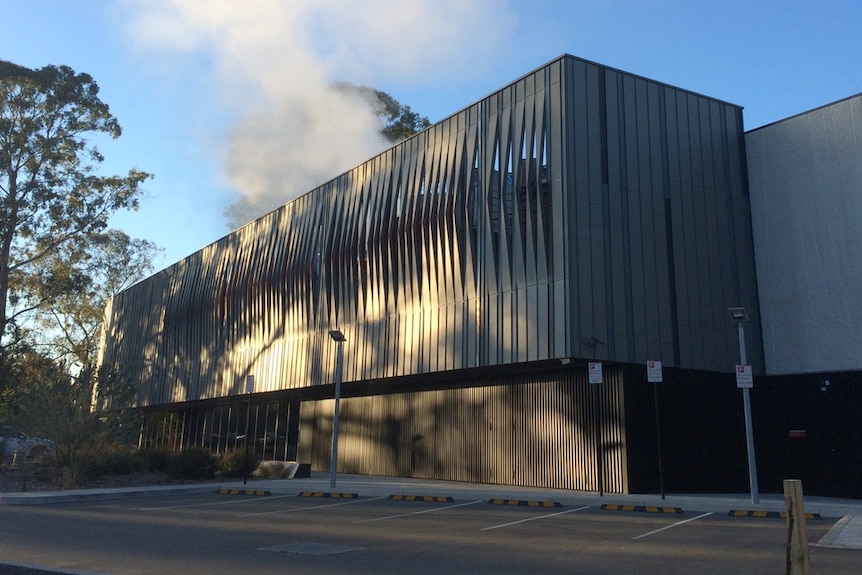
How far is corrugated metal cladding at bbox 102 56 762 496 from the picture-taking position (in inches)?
800

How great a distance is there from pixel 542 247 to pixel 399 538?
1046 centimetres

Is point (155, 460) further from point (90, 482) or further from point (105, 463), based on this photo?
point (90, 482)

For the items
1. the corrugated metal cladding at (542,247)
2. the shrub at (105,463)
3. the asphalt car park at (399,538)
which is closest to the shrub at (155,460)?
the shrub at (105,463)

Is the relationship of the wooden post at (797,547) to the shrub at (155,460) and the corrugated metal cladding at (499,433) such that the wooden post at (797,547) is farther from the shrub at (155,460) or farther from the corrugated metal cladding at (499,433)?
the shrub at (155,460)

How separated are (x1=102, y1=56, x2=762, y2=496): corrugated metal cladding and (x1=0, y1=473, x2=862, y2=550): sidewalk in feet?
7.97

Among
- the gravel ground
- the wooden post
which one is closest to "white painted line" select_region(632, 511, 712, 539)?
the wooden post

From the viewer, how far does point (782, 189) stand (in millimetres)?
22797

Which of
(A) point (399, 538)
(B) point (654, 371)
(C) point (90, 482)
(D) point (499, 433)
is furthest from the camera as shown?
(D) point (499, 433)

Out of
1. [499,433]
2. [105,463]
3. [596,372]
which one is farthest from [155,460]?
[596,372]

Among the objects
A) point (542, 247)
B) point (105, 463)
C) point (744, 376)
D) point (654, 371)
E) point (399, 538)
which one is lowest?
point (399, 538)

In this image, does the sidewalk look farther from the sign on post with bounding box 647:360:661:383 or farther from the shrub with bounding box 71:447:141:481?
the sign on post with bounding box 647:360:661:383

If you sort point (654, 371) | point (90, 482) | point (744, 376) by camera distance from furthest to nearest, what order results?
point (90, 482) < point (654, 371) < point (744, 376)

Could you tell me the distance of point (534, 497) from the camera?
1795 centimetres

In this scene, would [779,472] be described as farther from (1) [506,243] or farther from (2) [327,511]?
(2) [327,511]
